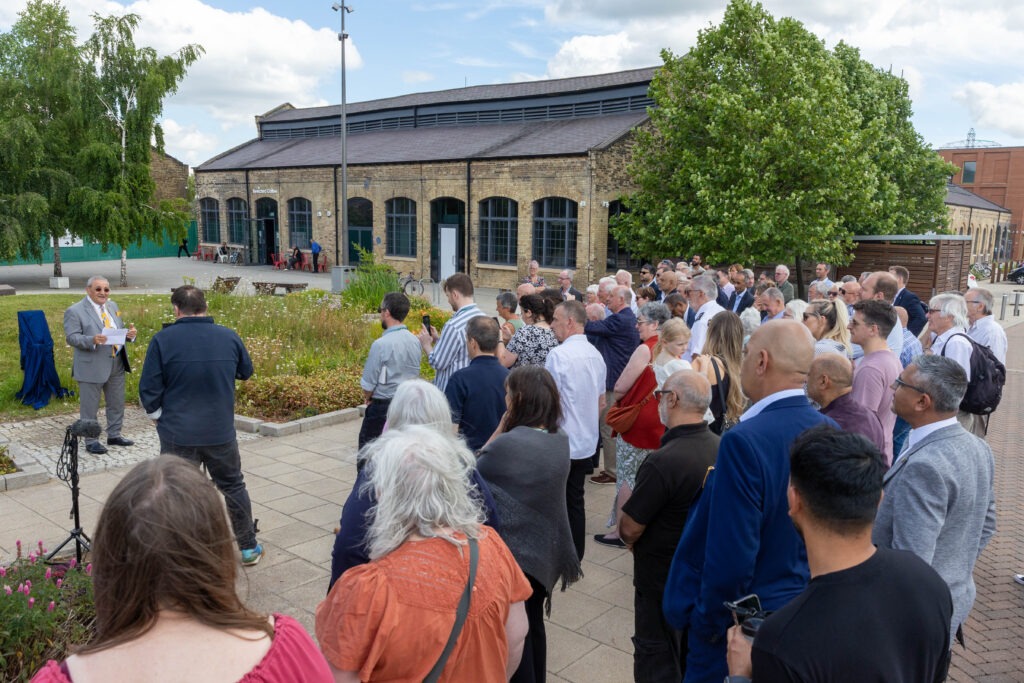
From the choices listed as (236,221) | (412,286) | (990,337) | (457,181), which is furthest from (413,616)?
(236,221)

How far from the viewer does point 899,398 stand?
3307mm

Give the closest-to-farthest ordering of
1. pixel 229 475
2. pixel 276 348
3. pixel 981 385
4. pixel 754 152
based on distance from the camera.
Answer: pixel 229 475, pixel 981 385, pixel 276 348, pixel 754 152

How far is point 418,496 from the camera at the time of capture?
91.7 inches

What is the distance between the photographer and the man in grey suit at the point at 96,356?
7.66 metres

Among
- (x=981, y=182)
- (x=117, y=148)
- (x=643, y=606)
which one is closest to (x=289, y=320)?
(x=643, y=606)

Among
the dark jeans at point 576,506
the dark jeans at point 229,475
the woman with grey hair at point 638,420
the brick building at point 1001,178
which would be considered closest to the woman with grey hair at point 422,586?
the dark jeans at point 576,506

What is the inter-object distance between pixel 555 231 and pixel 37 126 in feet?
67.2

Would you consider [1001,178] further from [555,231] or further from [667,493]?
[667,493]

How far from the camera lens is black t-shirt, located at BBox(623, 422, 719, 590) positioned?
10.9 ft

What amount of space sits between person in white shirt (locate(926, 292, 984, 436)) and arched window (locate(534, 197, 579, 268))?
19.8m

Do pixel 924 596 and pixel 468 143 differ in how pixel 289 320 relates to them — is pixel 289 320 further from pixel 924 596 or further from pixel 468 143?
pixel 468 143

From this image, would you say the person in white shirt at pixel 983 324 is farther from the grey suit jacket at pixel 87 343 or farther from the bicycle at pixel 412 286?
the bicycle at pixel 412 286

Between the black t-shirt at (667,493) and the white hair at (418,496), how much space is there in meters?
1.17

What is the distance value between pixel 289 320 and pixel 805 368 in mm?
11884
